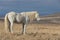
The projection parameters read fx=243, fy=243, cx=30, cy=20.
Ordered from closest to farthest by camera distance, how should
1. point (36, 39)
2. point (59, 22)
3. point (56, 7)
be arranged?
point (36, 39) < point (56, 7) < point (59, 22)

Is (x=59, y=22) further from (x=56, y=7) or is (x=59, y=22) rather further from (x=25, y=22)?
(x=25, y=22)

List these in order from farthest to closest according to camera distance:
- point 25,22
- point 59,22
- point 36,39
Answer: point 59,22
point 25,22
point 36,39

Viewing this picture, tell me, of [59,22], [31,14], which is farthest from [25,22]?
[59,22]

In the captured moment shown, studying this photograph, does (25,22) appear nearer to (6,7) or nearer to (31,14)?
(31,14)

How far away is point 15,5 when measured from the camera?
22.7 metres

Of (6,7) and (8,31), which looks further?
(6,7)

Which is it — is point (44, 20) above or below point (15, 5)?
below

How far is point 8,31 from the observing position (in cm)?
1347

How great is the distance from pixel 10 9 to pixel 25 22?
966 cm

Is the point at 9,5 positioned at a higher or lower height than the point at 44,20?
higher

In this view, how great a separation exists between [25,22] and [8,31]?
1.10 meters

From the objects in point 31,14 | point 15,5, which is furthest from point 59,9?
point 31,14

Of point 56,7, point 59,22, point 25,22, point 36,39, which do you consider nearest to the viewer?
point 36,39

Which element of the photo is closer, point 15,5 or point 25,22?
point 25,22
